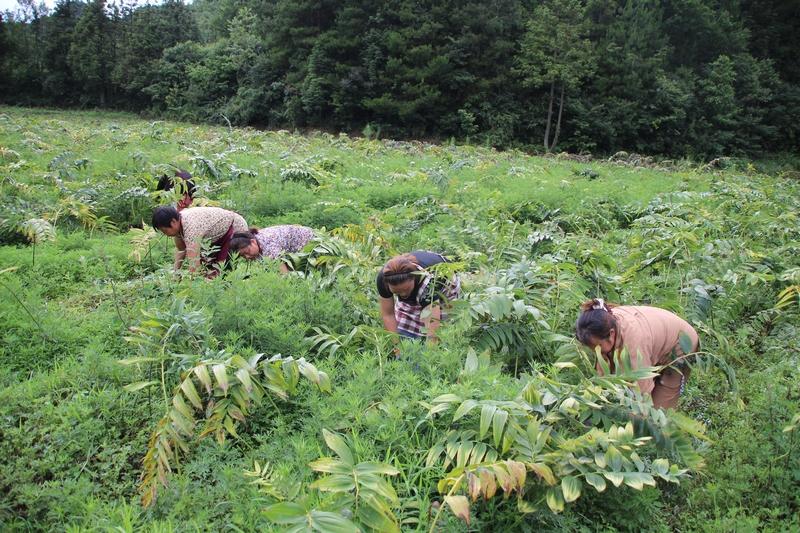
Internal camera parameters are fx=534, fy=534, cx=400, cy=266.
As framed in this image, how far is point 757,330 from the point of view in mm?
5398

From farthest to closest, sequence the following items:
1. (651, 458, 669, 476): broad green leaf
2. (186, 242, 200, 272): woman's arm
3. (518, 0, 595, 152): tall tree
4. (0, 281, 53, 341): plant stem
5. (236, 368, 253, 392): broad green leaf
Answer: (518, 0, 595, 152): tall tree
(186, 242, 200, 272): woman's arm
(0, 281, 53, 341): plant stem
(236, 368, 253, 392): broad green leaf
(651, 458, 669, 476): broad green leaf

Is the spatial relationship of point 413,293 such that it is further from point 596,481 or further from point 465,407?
point 596,481

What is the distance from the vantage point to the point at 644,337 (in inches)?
147

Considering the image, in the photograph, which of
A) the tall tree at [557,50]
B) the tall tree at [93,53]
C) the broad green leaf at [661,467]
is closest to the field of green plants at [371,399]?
the broad green leaf at [661,467]

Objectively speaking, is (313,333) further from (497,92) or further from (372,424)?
(497,92)

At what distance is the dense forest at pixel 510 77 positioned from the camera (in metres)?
33.2

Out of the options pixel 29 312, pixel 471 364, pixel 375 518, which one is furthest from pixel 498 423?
pixel 29 312

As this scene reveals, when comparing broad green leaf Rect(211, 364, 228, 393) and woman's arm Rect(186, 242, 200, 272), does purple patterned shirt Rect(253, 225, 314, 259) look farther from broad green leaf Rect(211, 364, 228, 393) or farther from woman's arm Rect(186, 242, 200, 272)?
broad green leaf Rect(211, 364, 228, 393)

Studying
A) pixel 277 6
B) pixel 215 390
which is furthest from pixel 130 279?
pixel 277 6

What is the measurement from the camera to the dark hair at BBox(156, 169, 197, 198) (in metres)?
8.44

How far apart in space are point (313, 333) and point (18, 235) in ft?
17.5

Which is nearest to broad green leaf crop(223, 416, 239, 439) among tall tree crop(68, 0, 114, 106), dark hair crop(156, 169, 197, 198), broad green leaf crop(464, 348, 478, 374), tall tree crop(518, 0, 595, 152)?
broad green leaf crop(464, 348, 478, 374)

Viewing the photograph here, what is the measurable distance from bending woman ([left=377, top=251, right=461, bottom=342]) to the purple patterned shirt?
167 centimetres

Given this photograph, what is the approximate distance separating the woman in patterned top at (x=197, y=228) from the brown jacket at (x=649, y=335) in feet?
12.6
